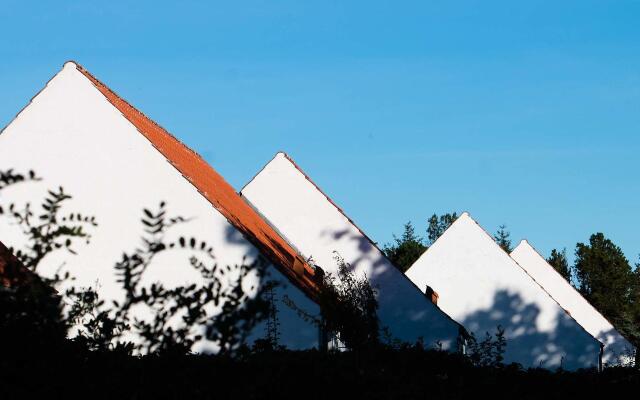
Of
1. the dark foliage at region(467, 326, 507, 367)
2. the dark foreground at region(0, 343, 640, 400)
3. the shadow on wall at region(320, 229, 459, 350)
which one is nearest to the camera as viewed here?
the dark foreground at region(0, 343, 640, 400)

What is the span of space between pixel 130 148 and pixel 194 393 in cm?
1074

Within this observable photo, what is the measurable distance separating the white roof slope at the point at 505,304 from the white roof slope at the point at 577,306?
5.57 meters

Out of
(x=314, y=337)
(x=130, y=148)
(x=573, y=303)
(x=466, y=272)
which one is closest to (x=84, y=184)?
(x=130, y=148)

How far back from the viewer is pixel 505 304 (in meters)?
24.8

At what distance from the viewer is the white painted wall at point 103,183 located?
14250mm

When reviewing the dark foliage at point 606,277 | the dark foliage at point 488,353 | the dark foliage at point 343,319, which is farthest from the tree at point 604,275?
the dark foliage at point 488,353

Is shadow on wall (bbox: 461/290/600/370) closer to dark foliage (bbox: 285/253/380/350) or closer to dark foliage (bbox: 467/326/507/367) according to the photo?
dark foliage (bbox: 285/253/380/350)

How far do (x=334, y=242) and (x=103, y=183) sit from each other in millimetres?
8596

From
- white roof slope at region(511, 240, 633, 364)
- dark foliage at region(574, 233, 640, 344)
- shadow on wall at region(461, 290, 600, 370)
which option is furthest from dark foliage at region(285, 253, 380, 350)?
dark foliage at region(574, 233, 640, 344)

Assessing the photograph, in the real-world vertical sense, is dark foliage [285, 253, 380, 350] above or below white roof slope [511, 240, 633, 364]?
below

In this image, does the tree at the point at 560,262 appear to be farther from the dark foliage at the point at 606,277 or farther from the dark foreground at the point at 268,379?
the dark foreground at the point at 268,379

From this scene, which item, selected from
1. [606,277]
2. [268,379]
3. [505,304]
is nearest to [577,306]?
[505,304]

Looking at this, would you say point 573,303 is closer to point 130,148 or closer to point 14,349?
point 130,148

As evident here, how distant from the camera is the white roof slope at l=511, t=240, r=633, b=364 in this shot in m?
31.3
